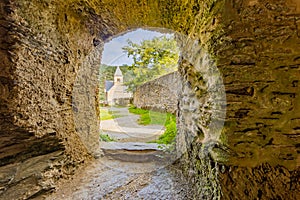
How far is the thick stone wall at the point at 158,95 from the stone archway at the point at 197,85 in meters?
2.18

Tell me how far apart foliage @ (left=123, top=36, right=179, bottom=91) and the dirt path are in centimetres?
145

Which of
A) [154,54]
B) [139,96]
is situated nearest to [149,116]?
[139,96]

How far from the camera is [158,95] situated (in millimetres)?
4539

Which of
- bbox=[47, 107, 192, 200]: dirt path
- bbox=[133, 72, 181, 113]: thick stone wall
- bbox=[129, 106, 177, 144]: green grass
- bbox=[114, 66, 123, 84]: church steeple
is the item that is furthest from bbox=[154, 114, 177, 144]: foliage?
bbox=[114, 66, 123, 84]: church steeple

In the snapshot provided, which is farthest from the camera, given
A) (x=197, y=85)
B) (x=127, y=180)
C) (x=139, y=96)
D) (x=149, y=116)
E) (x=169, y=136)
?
(x=139, y=96)

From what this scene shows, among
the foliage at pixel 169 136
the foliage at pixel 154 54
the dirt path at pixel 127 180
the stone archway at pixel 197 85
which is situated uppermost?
the foliage at pixel 154 54

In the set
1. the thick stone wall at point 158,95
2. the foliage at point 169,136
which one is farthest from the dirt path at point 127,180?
the thick stone wall at point 158,95

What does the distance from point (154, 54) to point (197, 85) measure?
1.78 m

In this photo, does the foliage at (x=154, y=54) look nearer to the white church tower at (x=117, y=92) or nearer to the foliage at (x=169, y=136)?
the white church tower at (x=117, y=92)

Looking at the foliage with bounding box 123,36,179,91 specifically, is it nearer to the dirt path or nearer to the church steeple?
the church steeple

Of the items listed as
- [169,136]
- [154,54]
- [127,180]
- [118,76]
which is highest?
[154,54]

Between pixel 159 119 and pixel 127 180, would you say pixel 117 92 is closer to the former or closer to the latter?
pixel 159 119

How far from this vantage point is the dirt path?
1507 millimetres

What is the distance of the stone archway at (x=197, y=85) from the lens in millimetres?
770
